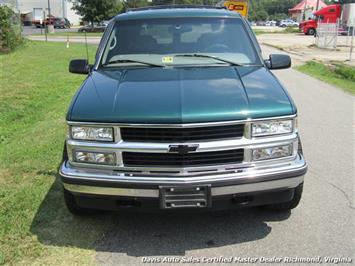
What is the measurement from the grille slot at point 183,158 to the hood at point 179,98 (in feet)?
0.89

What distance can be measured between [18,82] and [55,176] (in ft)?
27.0

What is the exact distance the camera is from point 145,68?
4941 millimetres

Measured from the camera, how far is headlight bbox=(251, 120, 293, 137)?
3.88 meters

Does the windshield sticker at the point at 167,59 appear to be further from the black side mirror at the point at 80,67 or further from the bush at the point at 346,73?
the bush at the point at 346,73

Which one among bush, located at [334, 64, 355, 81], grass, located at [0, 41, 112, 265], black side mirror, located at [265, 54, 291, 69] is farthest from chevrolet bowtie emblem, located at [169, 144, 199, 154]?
bush, located at [334, 64, 355, 81]

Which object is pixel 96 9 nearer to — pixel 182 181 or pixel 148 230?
pixel 148 230

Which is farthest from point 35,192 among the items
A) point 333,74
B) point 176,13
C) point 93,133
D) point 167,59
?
point 333,74

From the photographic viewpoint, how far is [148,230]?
4.39 m

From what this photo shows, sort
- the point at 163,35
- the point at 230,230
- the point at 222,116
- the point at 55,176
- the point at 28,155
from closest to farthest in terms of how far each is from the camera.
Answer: the point at 222,116, the point at 230,230, the point at 163,35, the point at 55,176, the point at 28,155

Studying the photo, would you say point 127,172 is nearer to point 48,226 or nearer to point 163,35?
point 48,226

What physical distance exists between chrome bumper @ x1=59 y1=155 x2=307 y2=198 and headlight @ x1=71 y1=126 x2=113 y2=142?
10.4 inches

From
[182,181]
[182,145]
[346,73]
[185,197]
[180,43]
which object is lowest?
[346,73]

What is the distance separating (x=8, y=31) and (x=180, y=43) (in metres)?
20.3

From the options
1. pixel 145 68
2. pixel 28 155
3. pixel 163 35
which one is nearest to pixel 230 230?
pixel 145 68
